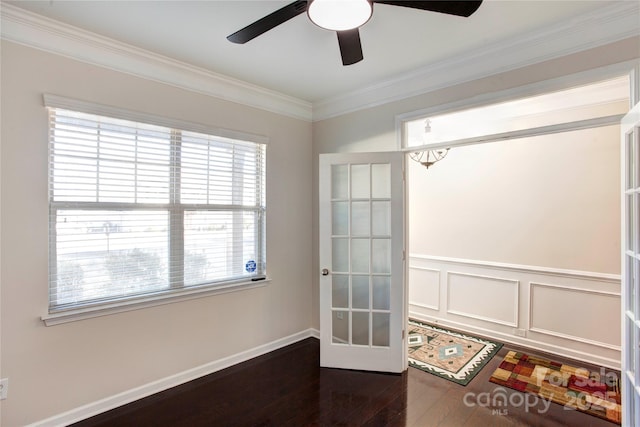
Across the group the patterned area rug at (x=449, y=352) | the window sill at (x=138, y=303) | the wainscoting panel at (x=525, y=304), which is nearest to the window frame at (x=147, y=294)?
the window sill at (x=138, y=303)

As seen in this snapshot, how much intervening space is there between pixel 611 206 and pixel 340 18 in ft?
10.1

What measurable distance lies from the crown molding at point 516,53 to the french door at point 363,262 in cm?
65

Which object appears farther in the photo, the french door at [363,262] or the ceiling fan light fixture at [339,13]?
the french door at [363,262]

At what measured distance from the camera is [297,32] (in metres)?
2.22

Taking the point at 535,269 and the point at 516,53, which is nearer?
the point at 516,53

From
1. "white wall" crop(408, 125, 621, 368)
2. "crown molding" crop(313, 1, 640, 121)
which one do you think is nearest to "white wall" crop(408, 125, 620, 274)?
"white wall" crop(408, 125, 621, 368)

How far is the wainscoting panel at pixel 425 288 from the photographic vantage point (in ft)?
13.9

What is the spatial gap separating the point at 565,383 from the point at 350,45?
10.4 ft

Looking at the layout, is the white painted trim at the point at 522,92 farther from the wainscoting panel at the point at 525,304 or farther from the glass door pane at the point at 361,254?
the wainscoting panel at the point at 525,304

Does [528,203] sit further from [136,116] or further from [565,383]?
[136,116]

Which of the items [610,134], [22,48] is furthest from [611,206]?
[22,48]

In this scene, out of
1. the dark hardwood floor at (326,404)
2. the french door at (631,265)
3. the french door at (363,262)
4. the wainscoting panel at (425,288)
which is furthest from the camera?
the wainscoting panel at (425,288)

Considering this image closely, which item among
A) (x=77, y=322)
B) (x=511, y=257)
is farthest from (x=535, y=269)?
(x=77, y=322)

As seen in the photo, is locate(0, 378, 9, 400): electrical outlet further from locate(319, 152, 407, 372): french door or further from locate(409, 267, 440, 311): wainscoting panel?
locate(409, 267, 440, 311): wainscoting panel
